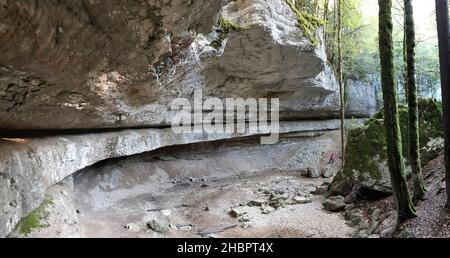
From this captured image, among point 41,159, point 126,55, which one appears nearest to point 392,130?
point 126,55

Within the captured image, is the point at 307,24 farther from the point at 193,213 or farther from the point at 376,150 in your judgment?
the point at 193,213

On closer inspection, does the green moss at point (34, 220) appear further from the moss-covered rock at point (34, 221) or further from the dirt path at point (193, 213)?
the dirt path at point (193, 213)

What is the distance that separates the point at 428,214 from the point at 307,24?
8894mm

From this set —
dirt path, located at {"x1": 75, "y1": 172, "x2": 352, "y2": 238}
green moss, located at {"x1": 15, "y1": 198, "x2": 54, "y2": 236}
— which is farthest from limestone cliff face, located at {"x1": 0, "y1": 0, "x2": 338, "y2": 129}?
dirt path, located at {"x1": 75, "y1": 172, "x2": 352, "y2": 238}

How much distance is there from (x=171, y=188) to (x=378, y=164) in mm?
8475

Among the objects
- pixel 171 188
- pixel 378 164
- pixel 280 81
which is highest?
pixel 280 81

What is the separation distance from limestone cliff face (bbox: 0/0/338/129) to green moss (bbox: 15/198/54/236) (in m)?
1.69

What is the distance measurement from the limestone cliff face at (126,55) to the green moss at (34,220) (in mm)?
1694

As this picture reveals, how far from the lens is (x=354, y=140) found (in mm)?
12234

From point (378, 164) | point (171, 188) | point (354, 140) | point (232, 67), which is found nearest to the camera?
point (378, 164)

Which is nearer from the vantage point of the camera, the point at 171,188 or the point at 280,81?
the point at 171,188

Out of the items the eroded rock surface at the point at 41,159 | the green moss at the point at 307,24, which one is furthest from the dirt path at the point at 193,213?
the green moss at the point at 307,24
